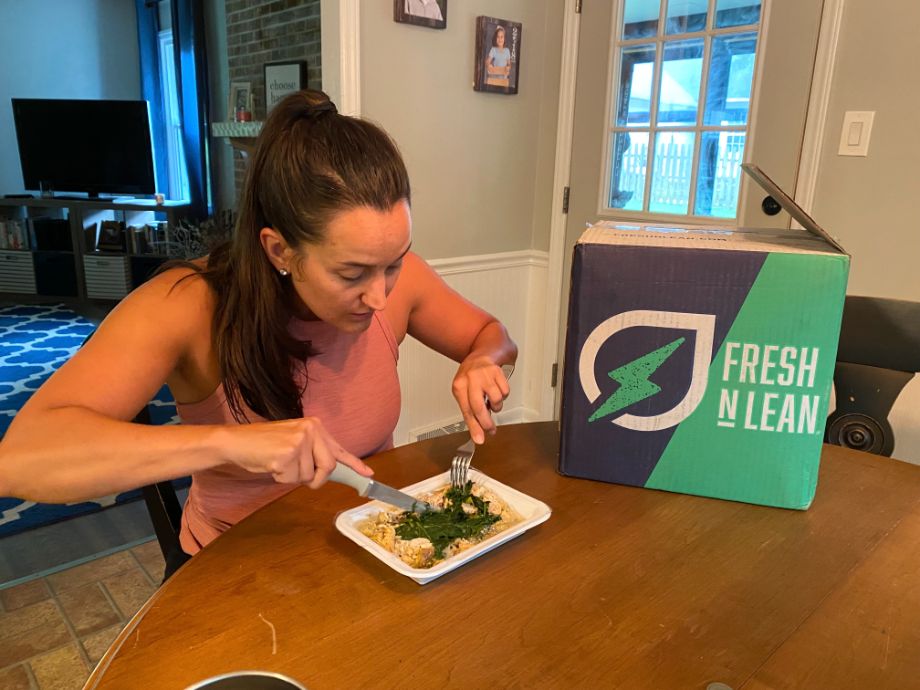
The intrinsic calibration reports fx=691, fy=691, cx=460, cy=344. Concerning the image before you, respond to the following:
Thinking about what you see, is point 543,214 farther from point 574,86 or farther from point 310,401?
point 310,401

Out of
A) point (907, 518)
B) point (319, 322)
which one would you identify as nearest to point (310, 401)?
point (319, 322)

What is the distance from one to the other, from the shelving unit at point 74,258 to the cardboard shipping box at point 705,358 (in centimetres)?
475

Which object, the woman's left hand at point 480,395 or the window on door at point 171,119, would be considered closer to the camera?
the woman's left hand at point 480,395

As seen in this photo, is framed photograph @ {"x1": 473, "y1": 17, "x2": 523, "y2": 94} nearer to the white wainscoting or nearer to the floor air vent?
the white wainscoting

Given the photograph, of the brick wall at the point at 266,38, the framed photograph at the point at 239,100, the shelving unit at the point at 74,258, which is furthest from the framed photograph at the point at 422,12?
the shelving unit at the point at 74,258

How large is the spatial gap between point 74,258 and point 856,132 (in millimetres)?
5060

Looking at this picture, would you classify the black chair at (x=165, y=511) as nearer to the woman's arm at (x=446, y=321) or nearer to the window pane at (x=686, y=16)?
the woman's arm at (x=446, y=321)

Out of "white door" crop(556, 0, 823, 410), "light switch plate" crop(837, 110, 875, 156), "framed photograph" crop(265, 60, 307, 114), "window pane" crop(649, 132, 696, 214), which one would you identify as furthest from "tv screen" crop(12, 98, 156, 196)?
"light switch plate" crop(837, 110, 875, 156)

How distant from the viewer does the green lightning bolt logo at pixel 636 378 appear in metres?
0.96

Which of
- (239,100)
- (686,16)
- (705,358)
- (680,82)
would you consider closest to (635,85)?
(680,82)

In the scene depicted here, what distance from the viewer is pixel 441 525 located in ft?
2.87

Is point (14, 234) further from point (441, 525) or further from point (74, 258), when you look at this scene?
point (441, 525)

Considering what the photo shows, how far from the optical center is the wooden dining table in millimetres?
654

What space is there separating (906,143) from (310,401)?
6.38 feet
